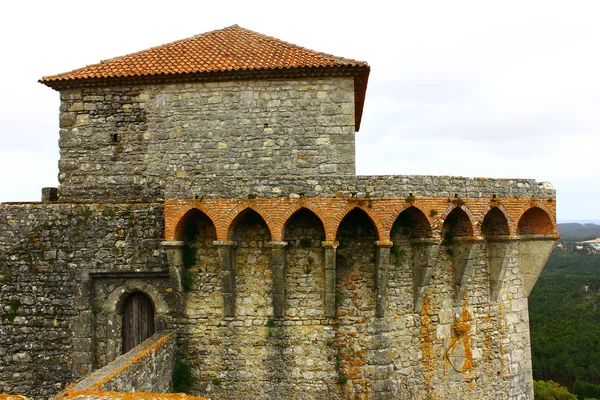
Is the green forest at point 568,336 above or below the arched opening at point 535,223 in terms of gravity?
below

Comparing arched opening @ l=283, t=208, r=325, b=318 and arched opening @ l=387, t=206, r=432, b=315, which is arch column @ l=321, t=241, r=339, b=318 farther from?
arched opening @ l=387, t=206, r=432, b=315

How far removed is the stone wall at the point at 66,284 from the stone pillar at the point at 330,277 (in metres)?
3.12

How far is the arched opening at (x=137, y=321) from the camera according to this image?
8.79 meters

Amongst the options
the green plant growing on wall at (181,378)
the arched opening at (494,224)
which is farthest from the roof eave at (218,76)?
the green plant growing on wall at (181,378)

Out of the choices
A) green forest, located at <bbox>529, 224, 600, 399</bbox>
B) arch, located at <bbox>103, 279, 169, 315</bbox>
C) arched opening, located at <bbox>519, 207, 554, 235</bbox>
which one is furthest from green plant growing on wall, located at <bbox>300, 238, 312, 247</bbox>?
green forest, located at <bbox>529, 224, 600, 399</bbox>

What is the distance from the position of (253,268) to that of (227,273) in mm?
481

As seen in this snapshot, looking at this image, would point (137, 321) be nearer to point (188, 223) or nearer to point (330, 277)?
point (188, 223)

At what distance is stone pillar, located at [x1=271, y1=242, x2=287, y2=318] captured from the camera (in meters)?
7.54

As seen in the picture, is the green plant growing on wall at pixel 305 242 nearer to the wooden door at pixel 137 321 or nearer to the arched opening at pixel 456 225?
the arched opening at pixel 456 225

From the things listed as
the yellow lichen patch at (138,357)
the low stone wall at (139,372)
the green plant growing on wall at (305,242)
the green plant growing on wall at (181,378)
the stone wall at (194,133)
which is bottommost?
the green plant growing on wall at (181,378)

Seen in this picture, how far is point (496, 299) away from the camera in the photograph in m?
8.85

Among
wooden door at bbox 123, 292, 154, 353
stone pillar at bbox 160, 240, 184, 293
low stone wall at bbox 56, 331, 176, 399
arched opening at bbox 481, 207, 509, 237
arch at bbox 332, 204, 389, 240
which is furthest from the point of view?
wooden door at bbox 123, 292, 154, 353

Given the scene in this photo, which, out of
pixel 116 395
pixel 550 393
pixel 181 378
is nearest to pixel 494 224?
pixel 181 378

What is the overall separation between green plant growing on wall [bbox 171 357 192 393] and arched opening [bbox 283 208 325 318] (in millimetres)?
2091
